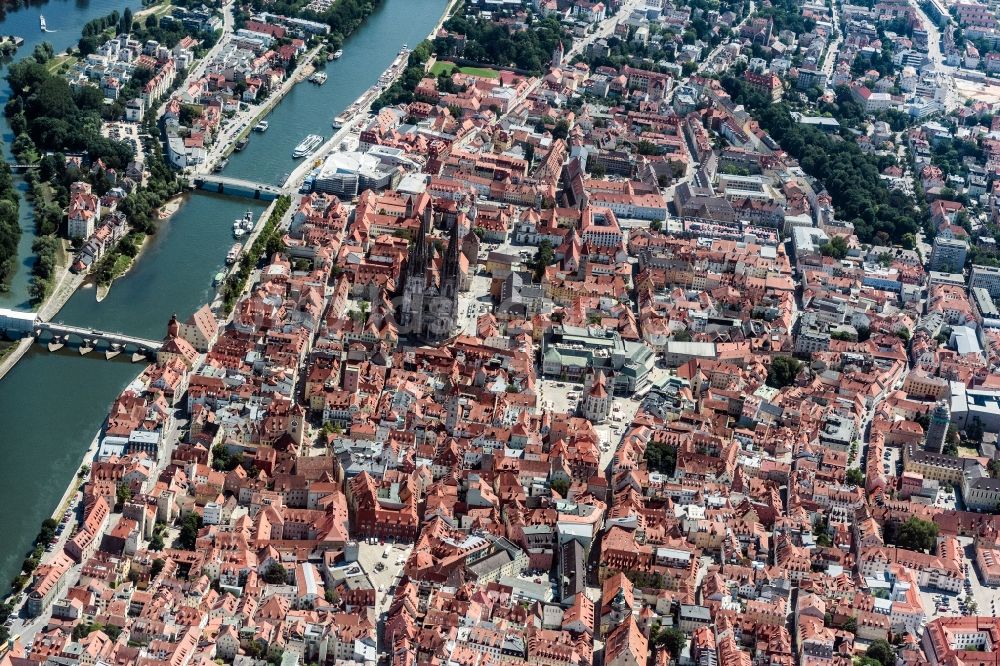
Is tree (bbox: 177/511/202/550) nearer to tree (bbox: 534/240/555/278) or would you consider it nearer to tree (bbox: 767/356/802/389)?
tree (bbox: 767/356/802/389)

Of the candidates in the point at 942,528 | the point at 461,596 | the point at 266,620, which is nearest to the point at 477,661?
the point at 461,596

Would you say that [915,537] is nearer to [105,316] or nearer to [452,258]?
A: [452,258]

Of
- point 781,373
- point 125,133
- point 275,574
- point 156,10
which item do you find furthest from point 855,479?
point 156,10

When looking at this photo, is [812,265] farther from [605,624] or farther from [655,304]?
[605,624]

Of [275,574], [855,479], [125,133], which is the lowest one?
[125,133]

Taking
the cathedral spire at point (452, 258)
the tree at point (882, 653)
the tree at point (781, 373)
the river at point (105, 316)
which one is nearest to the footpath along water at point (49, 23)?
the river at point (105, 316)
